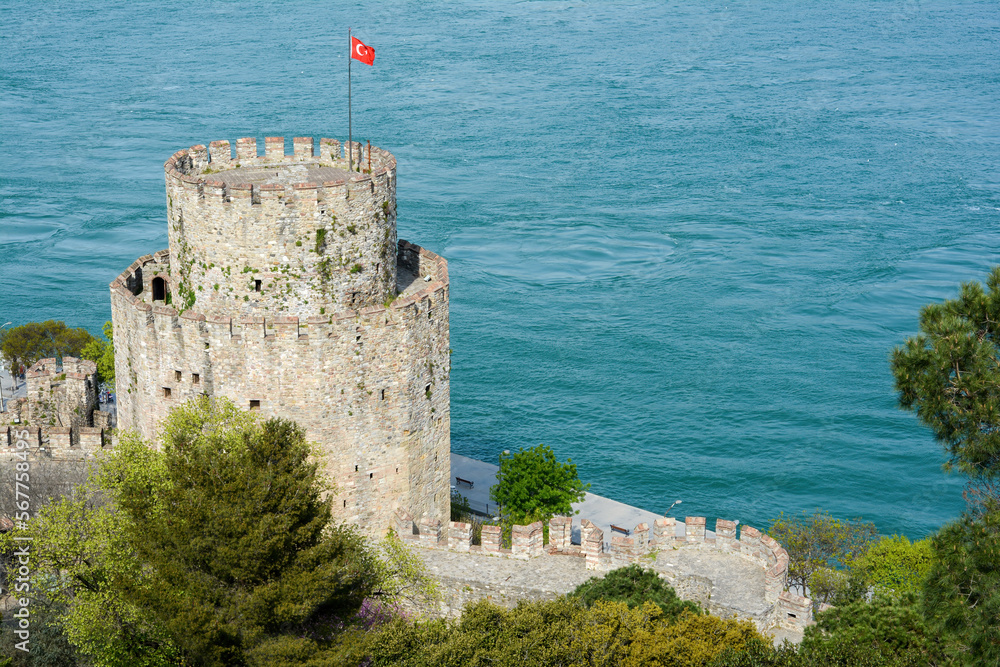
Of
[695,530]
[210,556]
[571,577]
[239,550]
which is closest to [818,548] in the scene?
[695,530]

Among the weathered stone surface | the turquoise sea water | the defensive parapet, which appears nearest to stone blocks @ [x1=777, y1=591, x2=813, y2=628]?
the weathered stone surface

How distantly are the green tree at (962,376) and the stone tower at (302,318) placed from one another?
16830 millimetres

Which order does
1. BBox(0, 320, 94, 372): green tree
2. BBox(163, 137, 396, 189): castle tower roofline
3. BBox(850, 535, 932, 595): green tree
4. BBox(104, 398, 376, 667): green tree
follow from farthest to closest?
BBox(0, 320, 94, 372): green tree
BBox(850, 535, 932, 595): green tree
BBox(163, 137, 396, 189): castle tower roofline
BBox(104, 398, 376, 667): green tree

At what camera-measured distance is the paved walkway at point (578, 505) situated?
72.6 metres

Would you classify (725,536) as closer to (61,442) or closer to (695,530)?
(695,530)

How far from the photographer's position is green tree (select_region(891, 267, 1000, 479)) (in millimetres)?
37344

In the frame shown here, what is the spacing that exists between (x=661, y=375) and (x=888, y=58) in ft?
327

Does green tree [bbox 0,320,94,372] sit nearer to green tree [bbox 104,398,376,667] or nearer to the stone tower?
the stone tower

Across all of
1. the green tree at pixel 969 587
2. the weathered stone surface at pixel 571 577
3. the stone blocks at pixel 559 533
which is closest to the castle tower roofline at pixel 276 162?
the stone blocks at pixel 559 533

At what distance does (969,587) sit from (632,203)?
10340cm

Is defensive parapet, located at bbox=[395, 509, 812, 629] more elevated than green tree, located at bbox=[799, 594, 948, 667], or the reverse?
defensive parapet, located at bbox=[395, 509, 812, 629]

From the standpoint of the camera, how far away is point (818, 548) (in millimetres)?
62406

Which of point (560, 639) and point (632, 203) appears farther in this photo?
point (632, 203)

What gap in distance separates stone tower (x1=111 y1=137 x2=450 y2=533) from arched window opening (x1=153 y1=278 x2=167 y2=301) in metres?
0.04
